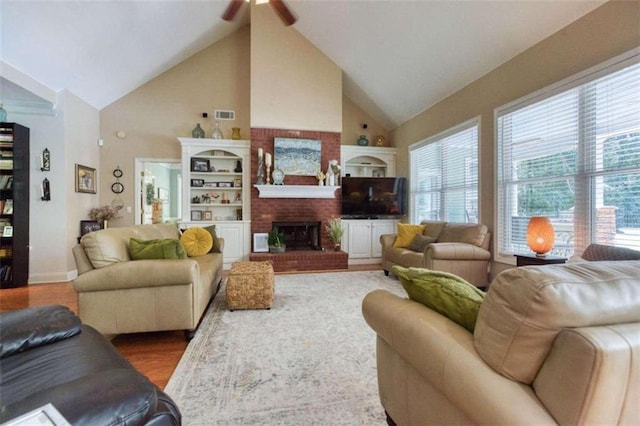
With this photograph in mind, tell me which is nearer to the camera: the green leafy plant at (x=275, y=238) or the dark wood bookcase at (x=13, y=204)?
the dark wood bookcase at (x=13, y=204)

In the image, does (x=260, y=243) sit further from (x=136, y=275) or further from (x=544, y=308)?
(x=544, y=308)

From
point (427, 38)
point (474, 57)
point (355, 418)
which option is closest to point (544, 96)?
point (474, 57)

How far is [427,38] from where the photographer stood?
13.7 ft

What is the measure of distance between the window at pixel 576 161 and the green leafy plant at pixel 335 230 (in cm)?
265

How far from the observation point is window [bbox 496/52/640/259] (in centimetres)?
259

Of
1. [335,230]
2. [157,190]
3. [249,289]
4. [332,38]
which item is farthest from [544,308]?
[157,190]

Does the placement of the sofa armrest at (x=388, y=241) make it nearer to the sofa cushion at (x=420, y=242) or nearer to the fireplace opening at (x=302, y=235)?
the sofa cushion at (x=420, y=242)

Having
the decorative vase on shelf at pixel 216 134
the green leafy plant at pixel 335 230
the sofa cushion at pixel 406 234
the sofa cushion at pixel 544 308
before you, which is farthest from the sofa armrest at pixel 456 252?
the decorative vase on shelf at pixel 216 134

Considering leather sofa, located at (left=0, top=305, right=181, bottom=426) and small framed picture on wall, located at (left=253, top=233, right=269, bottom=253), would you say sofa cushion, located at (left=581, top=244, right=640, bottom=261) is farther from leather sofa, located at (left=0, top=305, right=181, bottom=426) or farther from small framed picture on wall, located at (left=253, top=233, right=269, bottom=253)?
small framed picture on wall, located at (left=253, top=233, right=269, bottom=253)

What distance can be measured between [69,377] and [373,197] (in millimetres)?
5544

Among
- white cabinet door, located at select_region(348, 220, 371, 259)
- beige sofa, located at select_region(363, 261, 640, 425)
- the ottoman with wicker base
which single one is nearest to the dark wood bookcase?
the ottoman with wicker base

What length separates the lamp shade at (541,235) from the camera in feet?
9.81

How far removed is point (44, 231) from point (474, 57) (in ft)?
21.9

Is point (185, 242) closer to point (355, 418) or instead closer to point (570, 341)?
point (355, 418)
